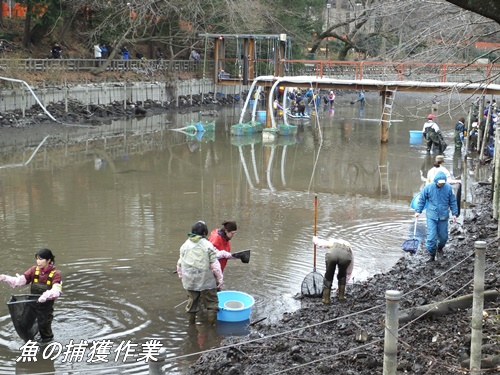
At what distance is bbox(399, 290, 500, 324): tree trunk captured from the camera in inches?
297

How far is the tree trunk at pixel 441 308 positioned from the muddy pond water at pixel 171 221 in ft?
7.23

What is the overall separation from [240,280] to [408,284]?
2.61m

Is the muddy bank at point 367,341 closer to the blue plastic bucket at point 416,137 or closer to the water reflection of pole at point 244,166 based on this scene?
the water reflection of pole at point 244,166

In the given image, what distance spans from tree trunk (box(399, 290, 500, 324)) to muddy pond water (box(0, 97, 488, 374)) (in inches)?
86.8

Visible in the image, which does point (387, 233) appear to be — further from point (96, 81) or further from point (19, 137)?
point (96, 81)

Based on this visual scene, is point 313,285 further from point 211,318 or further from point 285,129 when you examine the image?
point 285,129

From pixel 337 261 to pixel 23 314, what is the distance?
13.5 ft

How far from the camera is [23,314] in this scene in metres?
7.70

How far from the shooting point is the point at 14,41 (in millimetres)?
42625

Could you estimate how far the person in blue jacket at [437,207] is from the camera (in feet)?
37.1

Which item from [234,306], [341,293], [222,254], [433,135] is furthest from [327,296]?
[433,135]

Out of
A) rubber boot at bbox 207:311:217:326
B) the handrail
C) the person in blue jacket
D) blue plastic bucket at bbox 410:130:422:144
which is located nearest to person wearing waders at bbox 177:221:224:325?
rubber boot at bbox 207:311:217:326

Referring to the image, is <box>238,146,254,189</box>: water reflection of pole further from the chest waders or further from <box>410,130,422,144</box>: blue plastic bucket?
the chest waders

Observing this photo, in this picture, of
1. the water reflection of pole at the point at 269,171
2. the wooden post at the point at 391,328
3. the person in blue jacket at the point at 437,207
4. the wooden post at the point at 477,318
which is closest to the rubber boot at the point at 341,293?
the person in blue jacket at the point at 437,207
